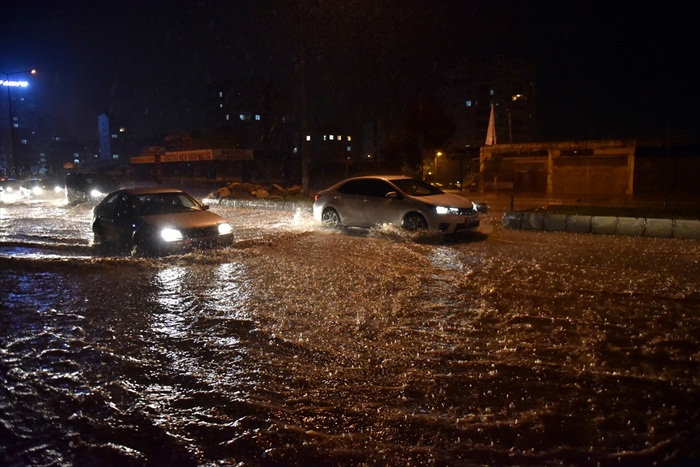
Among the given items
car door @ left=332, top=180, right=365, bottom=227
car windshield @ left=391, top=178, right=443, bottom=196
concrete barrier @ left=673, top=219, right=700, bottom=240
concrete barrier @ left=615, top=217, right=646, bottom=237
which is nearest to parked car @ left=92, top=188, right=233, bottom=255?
car door @ left=332, top=180, right=365, bottom=227

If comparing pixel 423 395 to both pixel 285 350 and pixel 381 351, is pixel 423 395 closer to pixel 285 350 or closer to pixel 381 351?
pixel 381 351

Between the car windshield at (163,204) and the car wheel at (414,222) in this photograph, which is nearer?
the car windshield at (163,204)

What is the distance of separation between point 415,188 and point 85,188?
19262mm

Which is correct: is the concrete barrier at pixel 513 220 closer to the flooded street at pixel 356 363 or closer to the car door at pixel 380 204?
the car door at pixel 380 204

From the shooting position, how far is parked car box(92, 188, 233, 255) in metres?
10.2

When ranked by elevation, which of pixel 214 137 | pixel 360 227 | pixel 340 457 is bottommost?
pixel 340 457

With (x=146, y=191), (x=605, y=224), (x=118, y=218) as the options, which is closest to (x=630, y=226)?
(x=605, y=224)

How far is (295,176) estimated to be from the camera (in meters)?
47.4

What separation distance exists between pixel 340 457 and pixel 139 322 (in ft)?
12.7

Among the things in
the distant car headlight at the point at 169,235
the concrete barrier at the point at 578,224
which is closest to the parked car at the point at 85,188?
the distant car headlight at the point at 169,235

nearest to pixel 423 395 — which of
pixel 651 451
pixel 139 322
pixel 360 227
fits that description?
pixel 651 451

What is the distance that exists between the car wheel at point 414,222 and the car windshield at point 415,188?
638mm

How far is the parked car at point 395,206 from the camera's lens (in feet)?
39.2

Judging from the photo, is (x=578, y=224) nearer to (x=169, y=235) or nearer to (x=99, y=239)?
(x=169, y=235)
